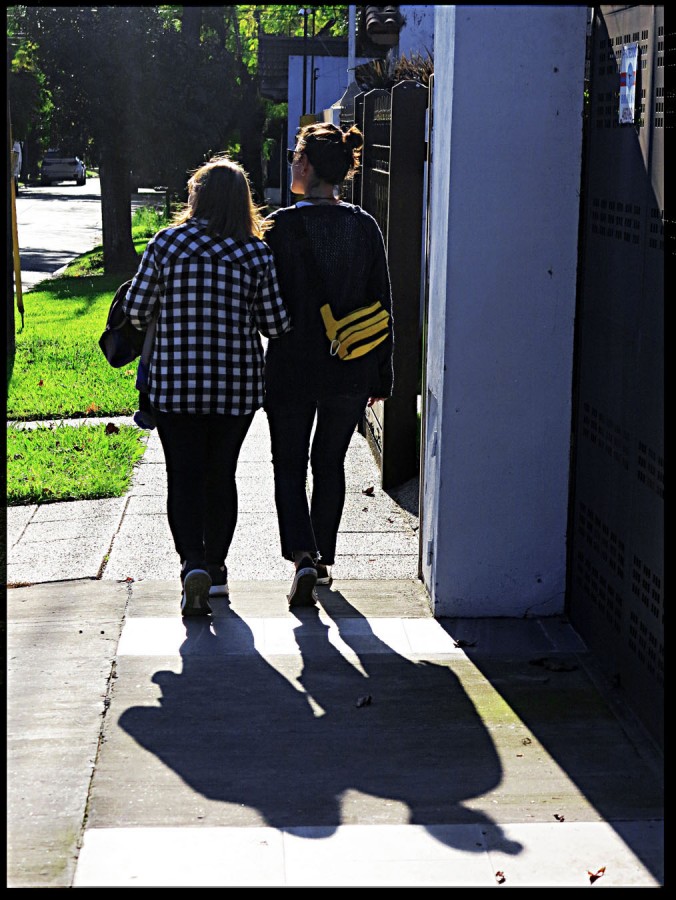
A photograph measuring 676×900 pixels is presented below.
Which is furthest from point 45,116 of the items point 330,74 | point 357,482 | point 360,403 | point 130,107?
point 360,403

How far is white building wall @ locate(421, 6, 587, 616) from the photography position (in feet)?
17.3

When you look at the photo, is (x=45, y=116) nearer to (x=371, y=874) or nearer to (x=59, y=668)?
(x=59, y=668)

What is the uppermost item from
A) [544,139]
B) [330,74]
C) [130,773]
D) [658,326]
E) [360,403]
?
[330,74]

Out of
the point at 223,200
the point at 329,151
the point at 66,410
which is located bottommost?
the point at 66,410

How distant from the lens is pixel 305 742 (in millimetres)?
4359

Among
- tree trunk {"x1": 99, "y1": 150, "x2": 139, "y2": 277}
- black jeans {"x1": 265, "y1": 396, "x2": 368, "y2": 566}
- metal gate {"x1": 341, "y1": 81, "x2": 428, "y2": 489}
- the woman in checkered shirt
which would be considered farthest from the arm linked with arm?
tree trunk {"x1": 99, "y1": 150, "x2": 139, "y2": 277}

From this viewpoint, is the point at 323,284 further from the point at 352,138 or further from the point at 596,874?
the point at 596,874

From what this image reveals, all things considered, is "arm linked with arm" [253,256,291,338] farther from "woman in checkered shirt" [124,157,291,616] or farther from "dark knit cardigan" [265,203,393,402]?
"dark knit cardigan" [265,203,393,402]

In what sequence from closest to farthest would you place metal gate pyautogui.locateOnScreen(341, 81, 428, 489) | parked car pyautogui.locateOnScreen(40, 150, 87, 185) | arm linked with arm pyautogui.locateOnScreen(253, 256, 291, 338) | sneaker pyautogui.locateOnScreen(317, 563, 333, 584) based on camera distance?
arm linked with arm pyautogui.locateOnScreen(253, 256, 291, 338), sneaker pyautogui.locateOnScreen(317, 563, 333, 584), metal gate pyautogui.locateOnScreen(341, 81, 428, 489), parked car pyautogui.locateOnScreen(40, 150, 87, 185)

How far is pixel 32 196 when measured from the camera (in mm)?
58375

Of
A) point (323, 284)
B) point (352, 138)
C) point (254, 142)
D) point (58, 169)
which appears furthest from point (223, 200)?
point (58, 169)

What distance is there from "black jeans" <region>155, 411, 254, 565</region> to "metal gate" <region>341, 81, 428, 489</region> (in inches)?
81.3

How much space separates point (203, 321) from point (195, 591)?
1099 millimetres

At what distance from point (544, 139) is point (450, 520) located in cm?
158
